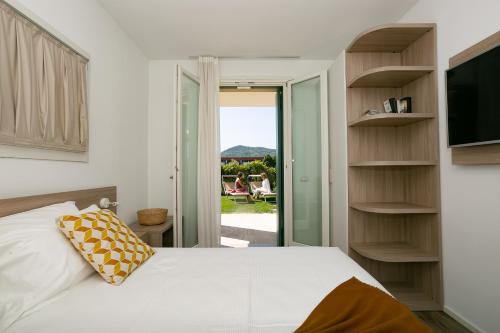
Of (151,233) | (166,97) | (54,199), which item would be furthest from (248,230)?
(54,199)

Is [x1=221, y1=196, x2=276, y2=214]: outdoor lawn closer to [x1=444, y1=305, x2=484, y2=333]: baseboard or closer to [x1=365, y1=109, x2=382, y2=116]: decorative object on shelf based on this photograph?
[x1=365, y1=109, x2=382, y2=116]: decorative object on shelf

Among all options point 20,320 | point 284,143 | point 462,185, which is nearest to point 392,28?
point 462,185

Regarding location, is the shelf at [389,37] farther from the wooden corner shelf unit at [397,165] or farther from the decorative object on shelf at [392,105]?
the decorative object on shelf at [392,105]

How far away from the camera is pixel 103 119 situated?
2.22m

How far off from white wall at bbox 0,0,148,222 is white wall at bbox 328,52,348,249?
2.33 metres

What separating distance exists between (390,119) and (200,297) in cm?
209

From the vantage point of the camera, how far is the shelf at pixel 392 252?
6.56 ft

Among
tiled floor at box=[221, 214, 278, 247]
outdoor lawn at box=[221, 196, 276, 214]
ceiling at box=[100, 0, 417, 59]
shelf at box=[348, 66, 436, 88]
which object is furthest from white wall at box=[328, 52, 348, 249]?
outdoor lawn at box=[221, 196, 276, 214]

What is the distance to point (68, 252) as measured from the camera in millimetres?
1124

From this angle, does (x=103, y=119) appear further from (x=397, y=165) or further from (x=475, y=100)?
(x=475, y=100)

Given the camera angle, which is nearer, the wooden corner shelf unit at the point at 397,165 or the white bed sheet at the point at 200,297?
the white bed sheet at the point at 200,297

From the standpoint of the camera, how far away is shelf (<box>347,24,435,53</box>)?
6.70 feet

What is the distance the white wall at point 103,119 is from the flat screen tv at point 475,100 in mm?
2857

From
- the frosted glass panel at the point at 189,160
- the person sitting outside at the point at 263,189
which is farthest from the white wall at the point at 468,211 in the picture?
the person sitting outside at the point at 263,189
